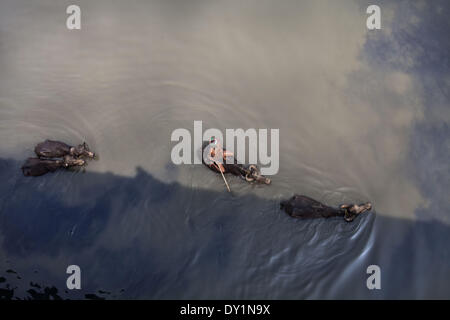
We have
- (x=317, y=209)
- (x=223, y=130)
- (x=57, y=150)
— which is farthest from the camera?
(x=223, y=130)

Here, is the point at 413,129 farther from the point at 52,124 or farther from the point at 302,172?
the point at 52,124

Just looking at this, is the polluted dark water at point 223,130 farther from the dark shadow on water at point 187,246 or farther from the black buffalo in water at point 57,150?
the black buffalo in water at point 57,150

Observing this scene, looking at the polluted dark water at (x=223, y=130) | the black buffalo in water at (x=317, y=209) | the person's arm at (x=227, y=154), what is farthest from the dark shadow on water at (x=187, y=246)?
the person's arm at (x=227, y=154)

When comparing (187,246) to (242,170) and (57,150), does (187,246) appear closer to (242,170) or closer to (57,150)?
(242,170)

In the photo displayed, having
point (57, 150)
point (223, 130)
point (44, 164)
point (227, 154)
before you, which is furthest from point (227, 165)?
point (44, 164)

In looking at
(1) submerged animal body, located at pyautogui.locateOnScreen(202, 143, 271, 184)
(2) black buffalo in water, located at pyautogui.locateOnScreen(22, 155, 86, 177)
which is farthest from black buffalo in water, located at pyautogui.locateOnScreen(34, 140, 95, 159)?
(1) submerged animal body, located at pyautogui.locateOnScreen(202, 143, 271, 184)
